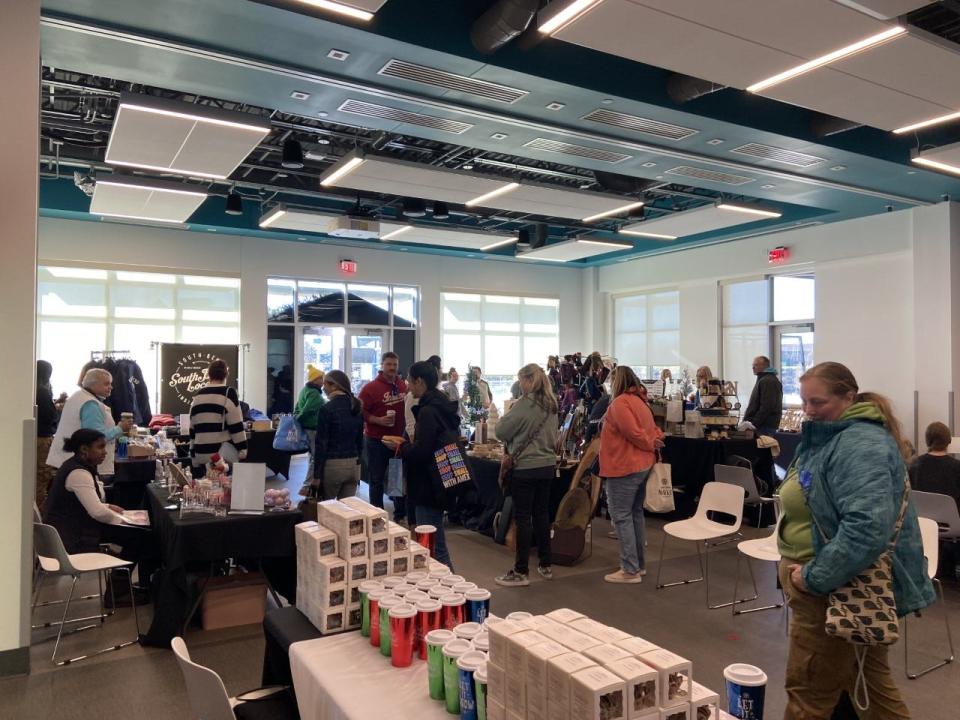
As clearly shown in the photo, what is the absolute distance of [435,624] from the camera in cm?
190

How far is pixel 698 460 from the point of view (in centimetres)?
684

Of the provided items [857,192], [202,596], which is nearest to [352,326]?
[857,192]

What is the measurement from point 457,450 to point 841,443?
2257 millimetres

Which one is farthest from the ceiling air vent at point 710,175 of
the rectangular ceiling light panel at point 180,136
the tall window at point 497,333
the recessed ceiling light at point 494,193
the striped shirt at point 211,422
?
the tall window at point 497,333

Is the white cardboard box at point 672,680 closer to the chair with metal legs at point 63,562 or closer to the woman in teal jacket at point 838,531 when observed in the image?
the woman in teal jacket at point 838,531

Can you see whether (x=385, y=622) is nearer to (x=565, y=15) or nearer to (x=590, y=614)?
(x=590, y=614)

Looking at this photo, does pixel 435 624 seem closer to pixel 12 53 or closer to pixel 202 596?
pixel 202 596

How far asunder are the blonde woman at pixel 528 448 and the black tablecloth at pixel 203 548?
153cm

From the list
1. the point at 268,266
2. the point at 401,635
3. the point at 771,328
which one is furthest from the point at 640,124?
the point at 268,266

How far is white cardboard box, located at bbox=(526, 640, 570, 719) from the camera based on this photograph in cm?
132

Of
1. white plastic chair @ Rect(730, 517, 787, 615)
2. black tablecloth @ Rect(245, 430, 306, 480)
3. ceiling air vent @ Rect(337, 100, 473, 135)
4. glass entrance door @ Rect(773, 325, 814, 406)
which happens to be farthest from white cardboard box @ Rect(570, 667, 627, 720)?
glass entrance door @ Rect(773, 325, 814, 406)

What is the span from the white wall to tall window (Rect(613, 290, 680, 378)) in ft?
2.96

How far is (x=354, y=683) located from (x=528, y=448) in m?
2.91

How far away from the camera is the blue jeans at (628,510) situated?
15.7 feet
